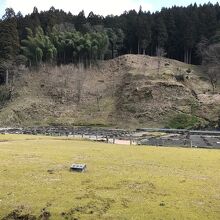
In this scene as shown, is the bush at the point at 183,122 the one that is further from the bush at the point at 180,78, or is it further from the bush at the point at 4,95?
the bush at the point at 4,95

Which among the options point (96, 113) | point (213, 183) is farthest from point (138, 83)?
point (213, 183)

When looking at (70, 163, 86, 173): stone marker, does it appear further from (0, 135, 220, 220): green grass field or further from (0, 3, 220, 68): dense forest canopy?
(0, 3, 220, 68): dense forest canopy

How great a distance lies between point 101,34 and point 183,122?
3774cm

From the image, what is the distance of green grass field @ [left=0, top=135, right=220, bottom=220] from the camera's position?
14570 millimetres

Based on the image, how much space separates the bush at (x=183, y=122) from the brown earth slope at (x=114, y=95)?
1.59 metres

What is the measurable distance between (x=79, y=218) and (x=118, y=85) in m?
80.0

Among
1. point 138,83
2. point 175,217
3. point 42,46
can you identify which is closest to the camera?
point 175,217

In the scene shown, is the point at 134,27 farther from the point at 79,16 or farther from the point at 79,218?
the point at 79,218

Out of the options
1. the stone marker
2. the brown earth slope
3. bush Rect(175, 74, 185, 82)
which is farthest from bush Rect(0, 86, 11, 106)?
the stone marker

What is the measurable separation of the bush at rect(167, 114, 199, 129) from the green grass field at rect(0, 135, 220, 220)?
1922 inches

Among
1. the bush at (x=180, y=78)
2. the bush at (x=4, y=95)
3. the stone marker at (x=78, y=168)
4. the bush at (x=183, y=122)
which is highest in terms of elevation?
the bush at (x=180, y=78)

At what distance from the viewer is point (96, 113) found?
274ft

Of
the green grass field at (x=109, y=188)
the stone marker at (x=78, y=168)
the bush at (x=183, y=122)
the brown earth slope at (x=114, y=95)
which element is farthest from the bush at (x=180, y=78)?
the stone marker at (x=78, y=168)

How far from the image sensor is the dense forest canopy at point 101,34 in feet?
325
